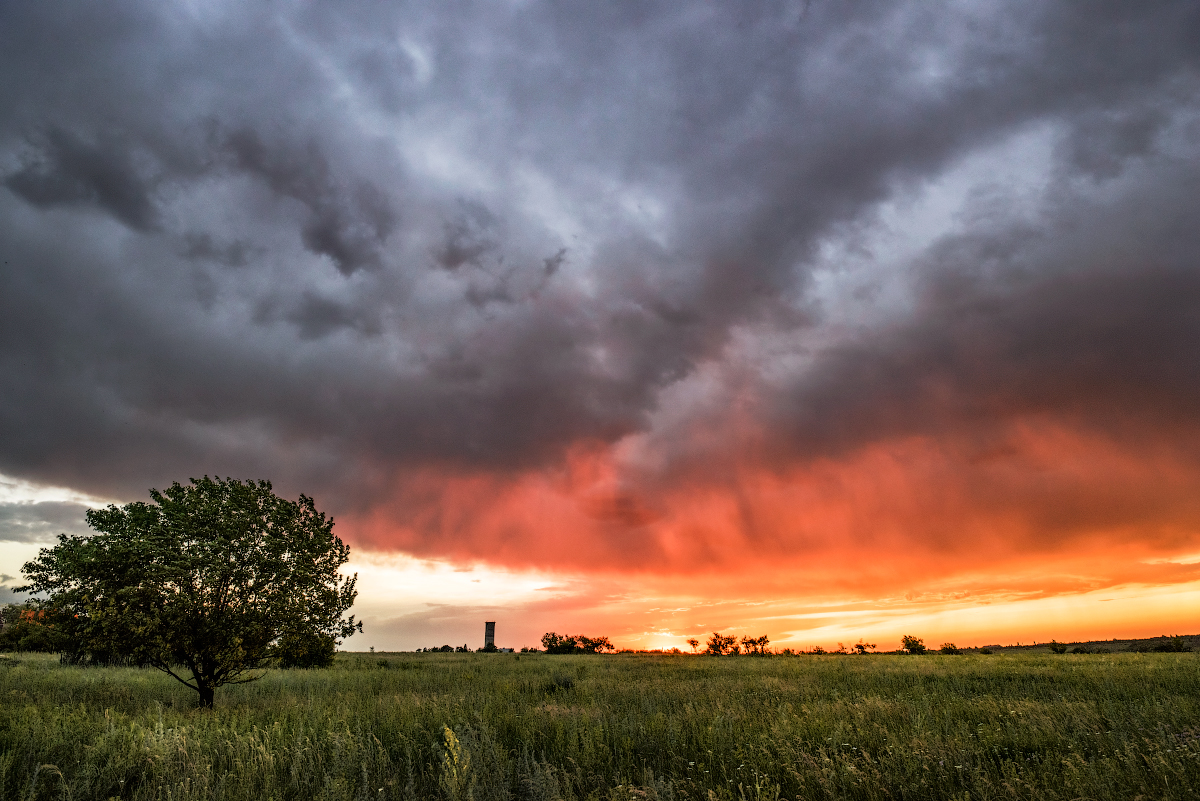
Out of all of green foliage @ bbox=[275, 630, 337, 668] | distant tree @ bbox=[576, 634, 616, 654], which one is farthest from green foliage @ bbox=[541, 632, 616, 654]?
green foliage @ bbox=[275, 630, 337, 668]

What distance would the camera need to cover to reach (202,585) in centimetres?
1181

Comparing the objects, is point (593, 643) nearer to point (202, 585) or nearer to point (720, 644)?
point (720, 644)

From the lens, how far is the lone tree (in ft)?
36.7

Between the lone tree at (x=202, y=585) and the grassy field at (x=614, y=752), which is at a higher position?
the lone tree at (x=202, y=585)

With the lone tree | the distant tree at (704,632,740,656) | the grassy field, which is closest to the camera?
the grassy field

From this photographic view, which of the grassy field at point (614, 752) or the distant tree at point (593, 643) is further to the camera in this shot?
the distant tree at point (593, 643)

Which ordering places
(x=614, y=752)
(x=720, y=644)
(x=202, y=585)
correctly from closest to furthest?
(x=614, y=752) < (x=202, y=585) < (x=720, y=644)

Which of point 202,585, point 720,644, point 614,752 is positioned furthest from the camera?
point 720,644

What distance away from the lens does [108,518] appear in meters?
12.0

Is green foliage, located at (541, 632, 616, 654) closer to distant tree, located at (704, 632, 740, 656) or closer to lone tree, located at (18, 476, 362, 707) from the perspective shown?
distant tree, located at (704, 632, 740, 656)

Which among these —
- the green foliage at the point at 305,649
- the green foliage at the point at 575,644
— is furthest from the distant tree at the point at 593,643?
the green foliage at the point at 305,649

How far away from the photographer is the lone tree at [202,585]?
11188mm

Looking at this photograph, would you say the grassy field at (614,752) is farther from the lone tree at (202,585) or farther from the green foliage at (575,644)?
the green foliage at (575,644)

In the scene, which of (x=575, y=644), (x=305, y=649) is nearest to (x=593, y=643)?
(x=575, y=644)
